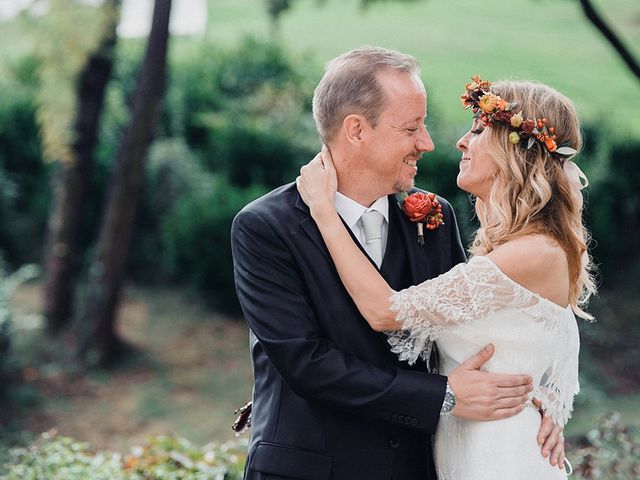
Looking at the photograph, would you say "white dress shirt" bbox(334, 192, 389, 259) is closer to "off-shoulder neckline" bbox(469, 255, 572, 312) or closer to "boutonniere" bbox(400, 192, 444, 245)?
"boutonniere" bbox(400, 192, 444, 245)

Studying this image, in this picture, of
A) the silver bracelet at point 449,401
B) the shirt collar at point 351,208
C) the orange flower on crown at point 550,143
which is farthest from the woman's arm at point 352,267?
the orange flower on crown at point 550,143

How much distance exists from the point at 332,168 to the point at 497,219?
0.55 metres

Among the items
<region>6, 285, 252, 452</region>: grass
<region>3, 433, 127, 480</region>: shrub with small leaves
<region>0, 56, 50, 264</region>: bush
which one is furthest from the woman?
<region>0, 56, 50, 264</region>: bush

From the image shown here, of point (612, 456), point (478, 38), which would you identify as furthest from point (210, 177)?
point (478, 38)

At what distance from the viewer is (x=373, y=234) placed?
305cm

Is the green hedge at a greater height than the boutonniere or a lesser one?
lesser

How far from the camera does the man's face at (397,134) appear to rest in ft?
9.65

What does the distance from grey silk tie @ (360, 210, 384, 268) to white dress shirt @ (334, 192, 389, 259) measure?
0.01 m

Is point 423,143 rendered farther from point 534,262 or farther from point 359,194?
point 534,262

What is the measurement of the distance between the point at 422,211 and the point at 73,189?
705 centimetres

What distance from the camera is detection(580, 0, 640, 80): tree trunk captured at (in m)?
6.52

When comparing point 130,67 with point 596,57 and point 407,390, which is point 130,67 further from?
point 407,390

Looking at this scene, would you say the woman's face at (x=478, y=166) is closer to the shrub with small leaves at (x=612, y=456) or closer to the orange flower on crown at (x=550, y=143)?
the orange flower on crown at (x=550, y=143)

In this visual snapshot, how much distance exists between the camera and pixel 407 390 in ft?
8.99
